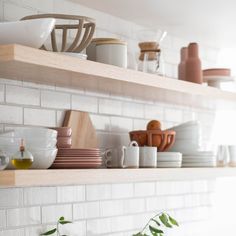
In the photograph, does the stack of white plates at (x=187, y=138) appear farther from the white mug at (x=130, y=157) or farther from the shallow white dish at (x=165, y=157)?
the white mug at (x=130, y=157)

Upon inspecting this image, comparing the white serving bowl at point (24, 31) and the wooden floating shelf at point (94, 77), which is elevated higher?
the white serving bowl at point (24, 31)

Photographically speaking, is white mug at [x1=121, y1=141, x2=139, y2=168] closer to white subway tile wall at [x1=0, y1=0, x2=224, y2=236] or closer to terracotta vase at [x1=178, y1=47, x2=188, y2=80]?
white subway tile wall at [x1=0, y1=0, x2=224, y2=236]

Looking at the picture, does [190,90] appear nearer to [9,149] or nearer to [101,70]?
[101,70]

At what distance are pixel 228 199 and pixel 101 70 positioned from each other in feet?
6.56

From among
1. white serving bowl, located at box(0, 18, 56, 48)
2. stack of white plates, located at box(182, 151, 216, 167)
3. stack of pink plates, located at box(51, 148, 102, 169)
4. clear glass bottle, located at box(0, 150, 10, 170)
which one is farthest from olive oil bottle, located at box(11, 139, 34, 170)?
stack of white plates, located at box(182, 151, 216, 167)

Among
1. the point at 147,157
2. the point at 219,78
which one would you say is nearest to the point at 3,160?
the point at 147,157

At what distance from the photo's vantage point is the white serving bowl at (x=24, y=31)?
2.26 m

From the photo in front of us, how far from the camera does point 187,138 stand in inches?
134

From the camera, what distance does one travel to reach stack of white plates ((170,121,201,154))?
133 inches

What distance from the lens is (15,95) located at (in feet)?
8.75

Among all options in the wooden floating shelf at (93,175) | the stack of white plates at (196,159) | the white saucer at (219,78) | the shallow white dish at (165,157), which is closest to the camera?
the wooden floating shelf at (93,175)

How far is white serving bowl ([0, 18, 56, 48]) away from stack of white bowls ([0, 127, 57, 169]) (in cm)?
32

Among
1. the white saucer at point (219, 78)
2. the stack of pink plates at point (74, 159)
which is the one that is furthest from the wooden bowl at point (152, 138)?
the white saucer at point (219, 78)

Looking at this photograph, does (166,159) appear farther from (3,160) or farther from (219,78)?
(3,160)
